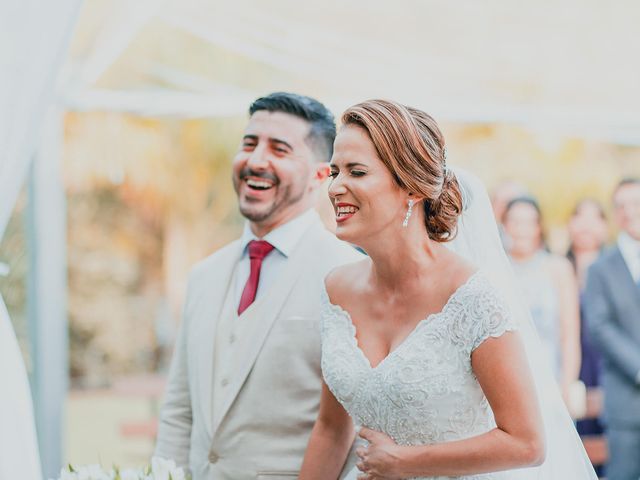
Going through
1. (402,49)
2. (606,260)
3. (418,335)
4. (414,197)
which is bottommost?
(418,335)

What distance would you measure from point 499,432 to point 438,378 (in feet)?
0.66

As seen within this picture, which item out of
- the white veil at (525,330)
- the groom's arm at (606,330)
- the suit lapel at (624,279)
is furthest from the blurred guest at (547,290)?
the white veil at (525,330)

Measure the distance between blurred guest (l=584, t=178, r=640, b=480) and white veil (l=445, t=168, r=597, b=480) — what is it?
10.5ft

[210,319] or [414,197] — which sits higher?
[414,197]

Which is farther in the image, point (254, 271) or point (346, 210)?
point (254, 271)

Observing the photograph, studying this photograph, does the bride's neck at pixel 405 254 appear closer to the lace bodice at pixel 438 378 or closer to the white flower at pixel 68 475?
the lace bodice at pixel 438 378

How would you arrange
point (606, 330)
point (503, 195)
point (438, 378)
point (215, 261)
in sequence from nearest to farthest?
point (438, 378), point (215, 261), point (606, 330), point (503, 195)

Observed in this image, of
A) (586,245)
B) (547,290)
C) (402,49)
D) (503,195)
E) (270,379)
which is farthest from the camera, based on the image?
(402,49)

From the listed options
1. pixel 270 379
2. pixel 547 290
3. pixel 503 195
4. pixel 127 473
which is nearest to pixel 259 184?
pixel 270 379

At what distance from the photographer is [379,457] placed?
2752mm

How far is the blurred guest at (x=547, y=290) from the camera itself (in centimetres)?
701

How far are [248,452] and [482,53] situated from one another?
25.4ft

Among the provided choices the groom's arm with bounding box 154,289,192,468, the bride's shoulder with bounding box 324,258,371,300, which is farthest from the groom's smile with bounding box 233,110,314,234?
the groom's arm with bounding box 154,289,192,468

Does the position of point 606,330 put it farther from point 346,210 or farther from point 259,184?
point 346,210
